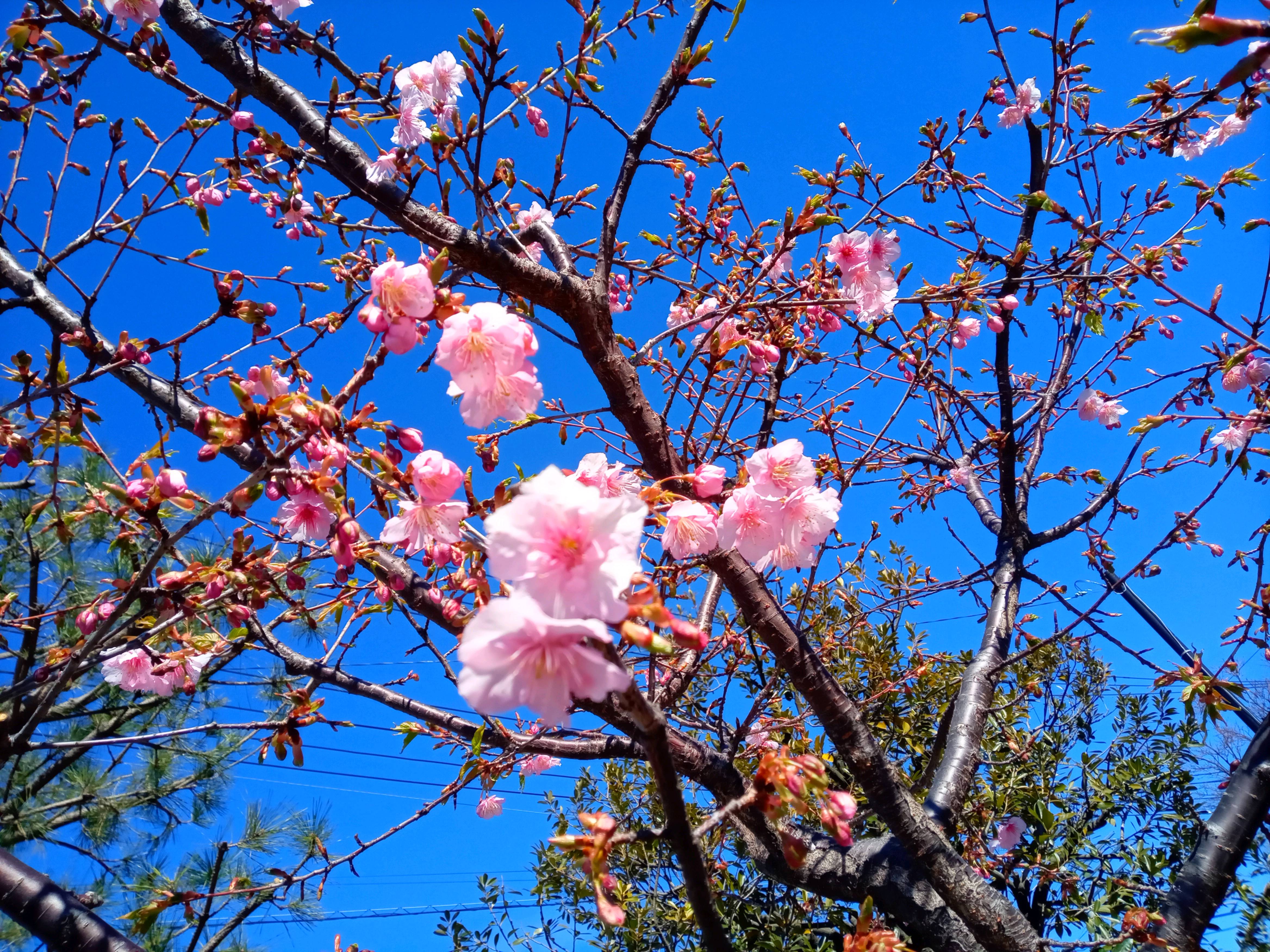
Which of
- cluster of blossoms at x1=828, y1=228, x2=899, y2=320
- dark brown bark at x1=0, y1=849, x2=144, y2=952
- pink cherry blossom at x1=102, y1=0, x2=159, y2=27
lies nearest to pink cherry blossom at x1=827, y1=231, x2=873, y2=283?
cluster of blossoms at x1=828, y1=228, x2=899, y2=320

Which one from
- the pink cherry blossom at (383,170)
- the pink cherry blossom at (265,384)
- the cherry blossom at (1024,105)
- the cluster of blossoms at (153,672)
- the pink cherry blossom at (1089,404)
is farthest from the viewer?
the pink cherry blossom at (1089,404)

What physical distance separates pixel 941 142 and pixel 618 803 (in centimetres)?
357

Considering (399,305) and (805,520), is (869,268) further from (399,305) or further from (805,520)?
(399,305)

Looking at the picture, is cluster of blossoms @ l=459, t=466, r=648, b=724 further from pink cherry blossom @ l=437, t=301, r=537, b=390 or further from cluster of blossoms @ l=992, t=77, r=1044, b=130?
cluster of blossoms @ l=992, t=77, r=1044, b=130

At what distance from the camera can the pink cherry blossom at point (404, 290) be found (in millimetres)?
1144

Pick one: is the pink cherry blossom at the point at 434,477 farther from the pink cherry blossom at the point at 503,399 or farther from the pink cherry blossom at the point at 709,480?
the pink cherry blossom at the point at 709,480

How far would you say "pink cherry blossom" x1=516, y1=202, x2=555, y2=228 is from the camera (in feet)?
6.89

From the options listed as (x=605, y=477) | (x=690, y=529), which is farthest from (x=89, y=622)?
(x=690, y=529)

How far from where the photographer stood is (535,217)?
222 cm

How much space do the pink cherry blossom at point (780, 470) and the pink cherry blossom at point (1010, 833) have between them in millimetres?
2750

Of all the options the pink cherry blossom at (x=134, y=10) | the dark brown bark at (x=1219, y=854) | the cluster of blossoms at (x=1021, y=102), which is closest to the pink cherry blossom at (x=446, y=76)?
the pink cherry blossom at (x=134, y=10)

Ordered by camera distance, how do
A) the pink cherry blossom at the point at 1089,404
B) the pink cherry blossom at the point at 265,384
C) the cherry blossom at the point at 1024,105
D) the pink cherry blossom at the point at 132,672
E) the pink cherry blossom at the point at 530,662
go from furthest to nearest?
the pink cherry blossom at the point at 1089,404, the cherry blossom at the point at 1024,105, the pink cherry blossom at the point at 132,672, the pink cherry blossom at the point at 265,384, the pink cherry blossom at the point at 530,662

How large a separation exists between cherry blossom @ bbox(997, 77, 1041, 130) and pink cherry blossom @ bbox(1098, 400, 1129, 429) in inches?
59.1

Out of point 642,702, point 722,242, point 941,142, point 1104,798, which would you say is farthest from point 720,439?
point 1104,798
